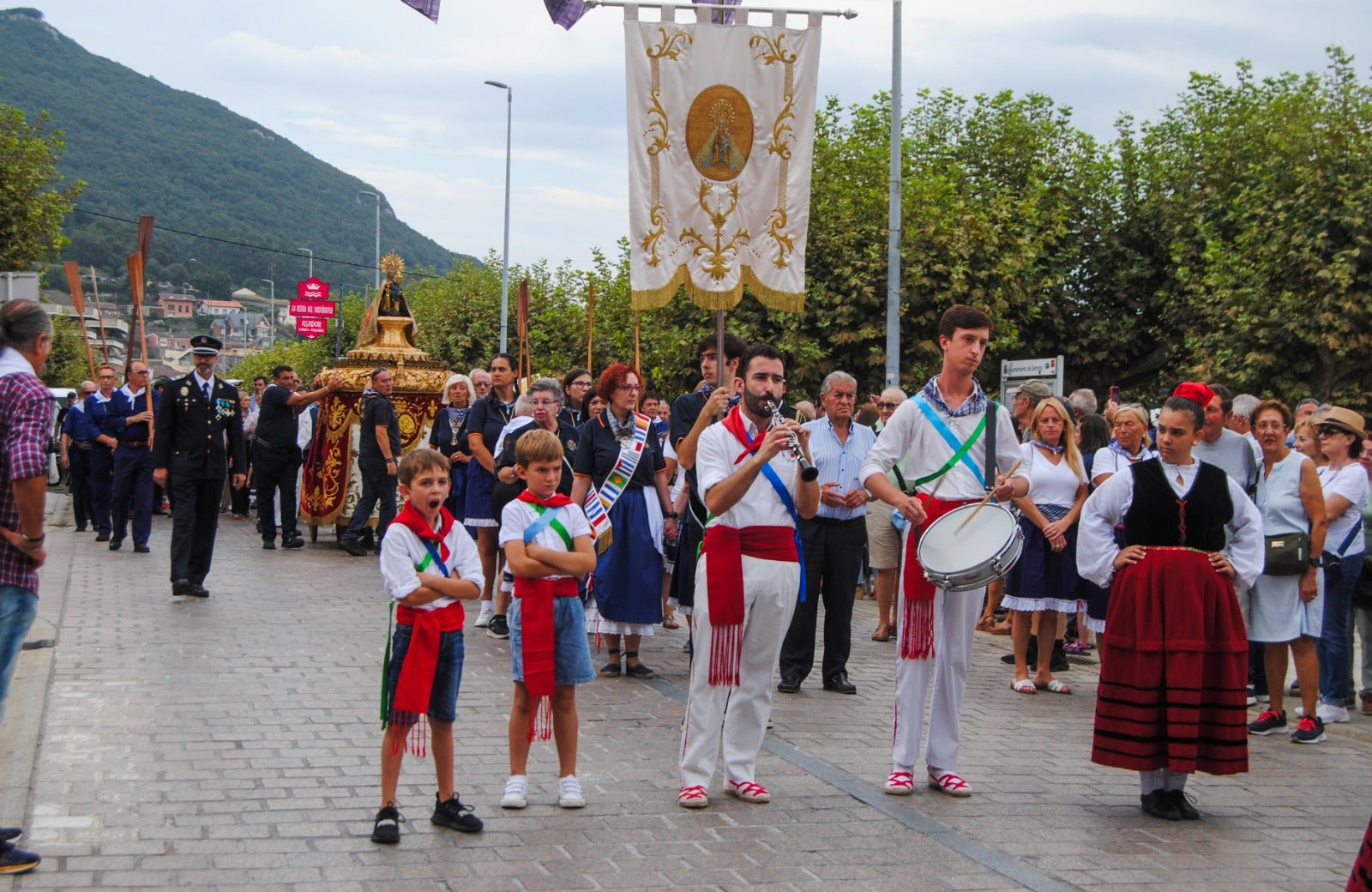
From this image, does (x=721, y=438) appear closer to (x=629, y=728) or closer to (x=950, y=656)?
(x=950, y=656)

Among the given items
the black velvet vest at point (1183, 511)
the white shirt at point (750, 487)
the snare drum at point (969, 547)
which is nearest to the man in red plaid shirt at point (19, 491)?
the white shirt at point (750, 487)

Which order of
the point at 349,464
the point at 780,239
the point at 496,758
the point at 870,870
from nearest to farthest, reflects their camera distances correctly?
the point at 870,870 → the point at 496,758 → the point at 780,239 → the point at 349,464

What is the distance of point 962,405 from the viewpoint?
6.98 metres

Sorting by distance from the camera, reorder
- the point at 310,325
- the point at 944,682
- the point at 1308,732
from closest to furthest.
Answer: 1. the point at 944,682
2. the point at 1308,732
3. the point at 310,325

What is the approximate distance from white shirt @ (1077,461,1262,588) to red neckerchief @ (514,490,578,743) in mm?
2498

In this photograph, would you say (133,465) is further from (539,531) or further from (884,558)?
(539,531)

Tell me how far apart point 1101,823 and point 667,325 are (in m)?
22.1

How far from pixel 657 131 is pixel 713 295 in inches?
41.1

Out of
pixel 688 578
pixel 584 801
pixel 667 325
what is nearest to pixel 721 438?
pixel 584 801

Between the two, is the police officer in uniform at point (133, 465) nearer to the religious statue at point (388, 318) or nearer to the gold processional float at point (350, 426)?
the gold processional float at point (350, 426)

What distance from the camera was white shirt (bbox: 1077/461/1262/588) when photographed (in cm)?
682

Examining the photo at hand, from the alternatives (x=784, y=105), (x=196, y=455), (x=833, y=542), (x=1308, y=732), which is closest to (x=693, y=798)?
(x=833, y=542)

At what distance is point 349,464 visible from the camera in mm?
17484

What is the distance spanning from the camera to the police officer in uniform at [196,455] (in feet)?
41.5
